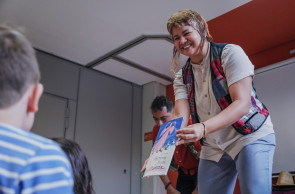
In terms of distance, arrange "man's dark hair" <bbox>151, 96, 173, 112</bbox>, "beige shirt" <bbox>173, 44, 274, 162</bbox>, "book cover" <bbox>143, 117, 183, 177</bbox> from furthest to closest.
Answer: "man's dark hair" <bbox>151, 96, 173, 112</bbox>
"beige shirt" <bbox>173, 44, 274, 162</bbox>
"book cover" <bbox>143, 117, 183, 177</bbox>

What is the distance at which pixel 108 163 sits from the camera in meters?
4.38

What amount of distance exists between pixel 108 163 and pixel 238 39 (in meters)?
2.47

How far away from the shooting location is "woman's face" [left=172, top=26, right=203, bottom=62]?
1327mm

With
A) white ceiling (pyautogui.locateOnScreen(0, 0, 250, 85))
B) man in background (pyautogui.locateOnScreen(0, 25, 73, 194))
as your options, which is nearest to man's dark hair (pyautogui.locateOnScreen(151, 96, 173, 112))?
white ceiling (pyautogui.locateOnScreen(0, 0, 250, 85))

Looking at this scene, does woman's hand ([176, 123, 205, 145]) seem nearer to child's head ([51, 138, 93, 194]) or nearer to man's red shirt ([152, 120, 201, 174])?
child's head ([51, 138, 93, 194])

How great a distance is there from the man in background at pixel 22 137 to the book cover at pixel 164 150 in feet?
1.96

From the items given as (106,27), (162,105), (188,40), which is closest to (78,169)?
(188,40)

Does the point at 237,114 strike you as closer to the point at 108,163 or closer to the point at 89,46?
the point at 89,46

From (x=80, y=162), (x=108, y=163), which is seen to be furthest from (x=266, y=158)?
(x=108, y=163)

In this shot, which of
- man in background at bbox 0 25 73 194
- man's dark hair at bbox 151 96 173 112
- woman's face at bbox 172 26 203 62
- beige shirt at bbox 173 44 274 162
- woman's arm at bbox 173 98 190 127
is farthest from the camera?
man's dark hair at bbox 151 96 173 112

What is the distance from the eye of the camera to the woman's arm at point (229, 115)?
1.10 meters

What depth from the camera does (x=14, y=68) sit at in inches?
20.5

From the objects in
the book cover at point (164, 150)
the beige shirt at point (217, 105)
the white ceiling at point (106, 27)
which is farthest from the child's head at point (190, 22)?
the white ceiling at point (106, 27)

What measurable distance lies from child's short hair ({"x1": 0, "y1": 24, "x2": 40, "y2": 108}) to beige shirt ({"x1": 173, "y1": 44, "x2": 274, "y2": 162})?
0.86 meters
